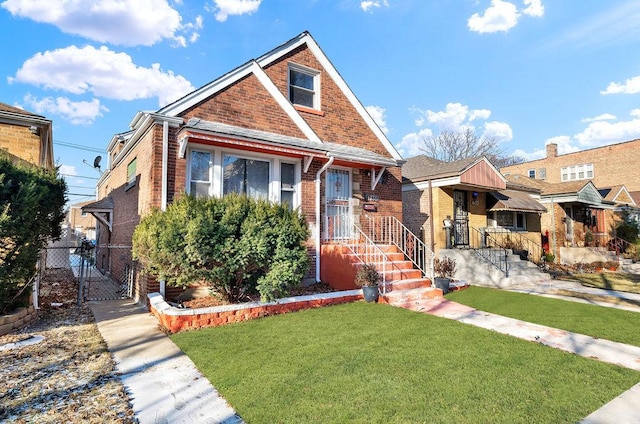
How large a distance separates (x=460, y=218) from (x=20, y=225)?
1397 cm

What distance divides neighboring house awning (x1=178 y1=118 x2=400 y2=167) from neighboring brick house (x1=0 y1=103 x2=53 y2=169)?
3.51 meters

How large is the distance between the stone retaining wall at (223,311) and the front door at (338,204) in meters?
3.02

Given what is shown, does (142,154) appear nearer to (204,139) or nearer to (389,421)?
(204,139)

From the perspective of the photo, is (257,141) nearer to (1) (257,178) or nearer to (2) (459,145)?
(1) (257,178)

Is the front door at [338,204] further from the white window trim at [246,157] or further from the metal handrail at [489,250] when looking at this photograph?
the metal handrail at [489,250]

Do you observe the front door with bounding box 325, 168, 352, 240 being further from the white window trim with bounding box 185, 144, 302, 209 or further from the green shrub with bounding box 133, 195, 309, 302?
the green shrub with bounding box 133, 195, 309, 302

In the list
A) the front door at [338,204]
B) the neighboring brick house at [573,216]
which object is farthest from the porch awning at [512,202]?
the front door at [338,204]

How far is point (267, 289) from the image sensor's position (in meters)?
5.86

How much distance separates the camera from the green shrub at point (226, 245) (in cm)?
550

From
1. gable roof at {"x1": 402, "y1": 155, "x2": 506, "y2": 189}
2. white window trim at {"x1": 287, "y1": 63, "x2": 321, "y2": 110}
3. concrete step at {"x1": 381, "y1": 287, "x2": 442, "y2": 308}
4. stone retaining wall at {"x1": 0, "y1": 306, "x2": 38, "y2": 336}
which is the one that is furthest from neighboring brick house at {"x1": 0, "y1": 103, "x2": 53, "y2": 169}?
gable roof at {"x1": 402, "y1": 155, "x2": 506, "y2": 189}

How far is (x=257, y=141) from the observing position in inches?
305

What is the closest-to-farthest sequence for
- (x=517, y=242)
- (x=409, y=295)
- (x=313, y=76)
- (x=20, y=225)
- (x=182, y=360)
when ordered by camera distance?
(x=182, y=360)
(x=20, y=225)
(x=409, y=295)
(x=313, y=76)
(x=517, y=242)

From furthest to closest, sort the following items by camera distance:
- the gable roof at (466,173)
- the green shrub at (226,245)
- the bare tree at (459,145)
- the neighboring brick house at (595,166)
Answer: the bare tree at (459,145) < the neighboring brick house at (595,166) < the gable roof at (466,173) < the green shrub at (226,245)

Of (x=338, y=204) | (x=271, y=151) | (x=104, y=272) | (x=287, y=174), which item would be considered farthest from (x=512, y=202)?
(x=104, y=272)
